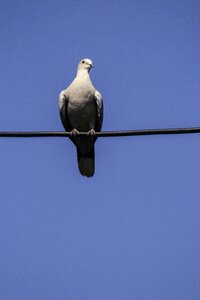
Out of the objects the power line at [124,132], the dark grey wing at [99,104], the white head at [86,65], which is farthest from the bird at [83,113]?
the power line at [124,132]

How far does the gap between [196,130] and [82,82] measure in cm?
357

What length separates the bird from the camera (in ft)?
26.6

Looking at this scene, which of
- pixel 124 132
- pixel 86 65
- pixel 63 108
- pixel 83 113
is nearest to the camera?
pixel 124 132

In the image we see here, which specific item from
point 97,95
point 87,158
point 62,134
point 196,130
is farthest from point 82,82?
point 196,130

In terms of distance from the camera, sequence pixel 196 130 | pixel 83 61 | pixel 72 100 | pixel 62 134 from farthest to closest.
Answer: pixel 83 61 → pixel 72 100 → pixel 62 134 → pixel 196 130

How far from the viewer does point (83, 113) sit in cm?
811

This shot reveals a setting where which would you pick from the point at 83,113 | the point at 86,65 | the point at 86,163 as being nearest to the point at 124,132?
the point at 83,113

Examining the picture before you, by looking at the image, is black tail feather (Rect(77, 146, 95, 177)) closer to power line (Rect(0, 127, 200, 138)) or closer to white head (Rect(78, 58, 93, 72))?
white head (Rect(78, 58, 93, 72))

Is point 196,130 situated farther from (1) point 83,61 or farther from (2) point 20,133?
(1) point 83,61

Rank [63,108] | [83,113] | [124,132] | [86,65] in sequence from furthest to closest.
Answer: [86,65]
[63,108]
[83,113]
[124,132]

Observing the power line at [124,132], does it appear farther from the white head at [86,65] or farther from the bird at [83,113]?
the white head at [86,65]

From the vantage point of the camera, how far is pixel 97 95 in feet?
26.7

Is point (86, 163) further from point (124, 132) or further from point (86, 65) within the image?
point (124, 132)

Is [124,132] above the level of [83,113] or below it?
below
